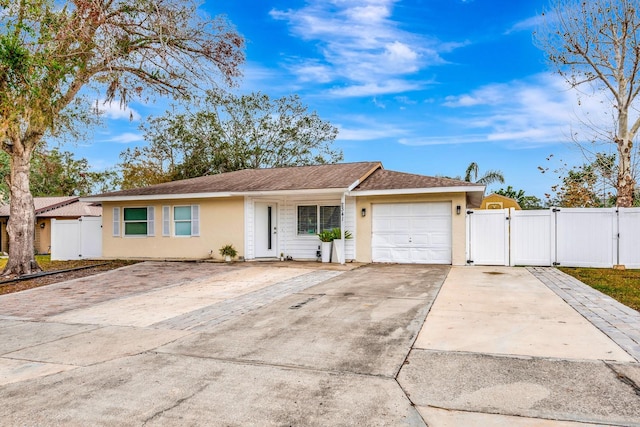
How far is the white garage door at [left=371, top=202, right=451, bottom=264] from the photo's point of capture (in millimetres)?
13898

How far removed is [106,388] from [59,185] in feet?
140

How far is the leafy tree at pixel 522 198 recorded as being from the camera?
34.2m

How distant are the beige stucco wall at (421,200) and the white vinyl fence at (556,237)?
262mm

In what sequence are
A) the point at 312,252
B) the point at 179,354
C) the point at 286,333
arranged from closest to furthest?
the point at 179,354 < the point at 286,333 < the point at 312,252

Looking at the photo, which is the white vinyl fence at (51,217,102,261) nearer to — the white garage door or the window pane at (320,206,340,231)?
the window pane at (320,206,340,231)

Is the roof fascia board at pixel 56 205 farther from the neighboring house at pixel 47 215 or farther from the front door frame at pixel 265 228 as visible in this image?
the front door frame at pixel 265 228

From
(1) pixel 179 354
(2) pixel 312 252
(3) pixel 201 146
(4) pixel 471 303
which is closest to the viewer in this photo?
(1) pixel 179 354

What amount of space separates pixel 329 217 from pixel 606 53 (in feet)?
42.0

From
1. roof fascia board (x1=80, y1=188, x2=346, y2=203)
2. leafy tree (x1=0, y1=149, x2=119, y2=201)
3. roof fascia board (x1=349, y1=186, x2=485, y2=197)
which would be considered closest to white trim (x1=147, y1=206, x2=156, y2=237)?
roof fascia board (x1=80, y1=188, x2=346, y2=203)

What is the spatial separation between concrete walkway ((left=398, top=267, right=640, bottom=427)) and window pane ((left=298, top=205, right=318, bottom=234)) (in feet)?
29.2

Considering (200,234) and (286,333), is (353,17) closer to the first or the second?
A: (200,234)

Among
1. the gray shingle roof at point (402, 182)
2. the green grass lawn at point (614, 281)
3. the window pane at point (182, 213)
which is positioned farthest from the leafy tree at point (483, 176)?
the window pane at point (182, 213)

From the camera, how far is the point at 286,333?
5801 millimetres

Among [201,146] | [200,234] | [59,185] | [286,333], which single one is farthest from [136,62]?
[59,185]
